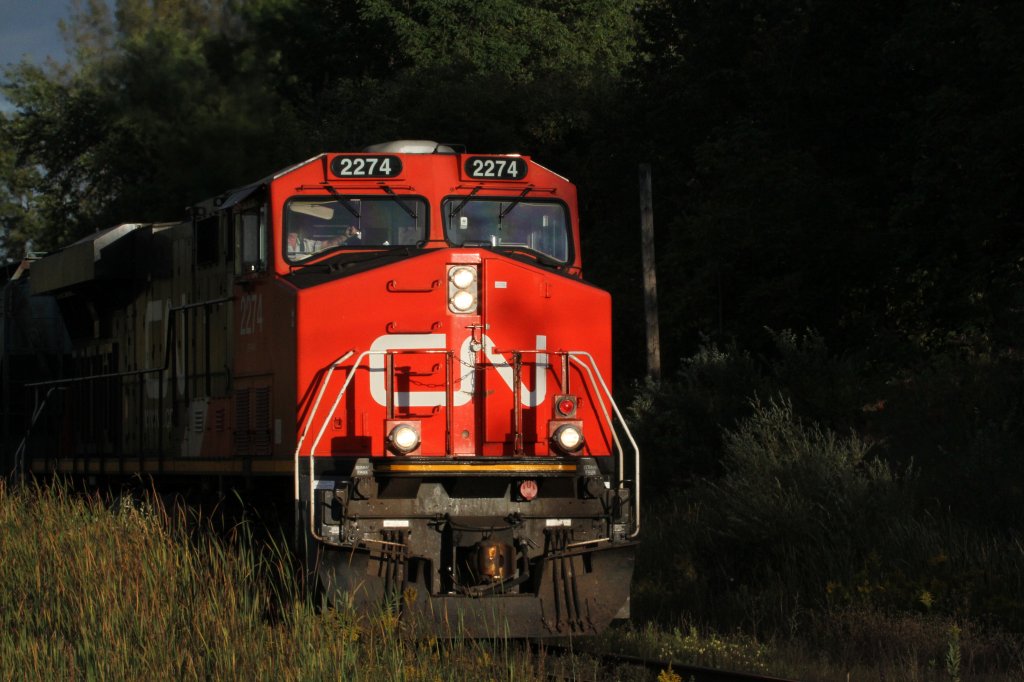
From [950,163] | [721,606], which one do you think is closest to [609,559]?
[721,606]

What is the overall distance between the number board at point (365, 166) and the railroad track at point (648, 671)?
145 inches

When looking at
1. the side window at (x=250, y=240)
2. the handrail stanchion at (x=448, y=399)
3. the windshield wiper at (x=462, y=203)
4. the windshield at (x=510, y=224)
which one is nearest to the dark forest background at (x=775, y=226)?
the handrail stanchion at (x=448, y=399)

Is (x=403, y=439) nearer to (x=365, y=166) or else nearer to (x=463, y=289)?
(x=463, y=289)

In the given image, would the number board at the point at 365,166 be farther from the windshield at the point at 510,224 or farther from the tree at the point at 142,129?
the tree at the point at 142,129

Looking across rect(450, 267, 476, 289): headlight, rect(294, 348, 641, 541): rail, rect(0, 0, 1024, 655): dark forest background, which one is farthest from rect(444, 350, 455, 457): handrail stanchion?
rect(0, 0, 1024, 655): dark forest background

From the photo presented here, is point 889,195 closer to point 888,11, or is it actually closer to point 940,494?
point 888,11

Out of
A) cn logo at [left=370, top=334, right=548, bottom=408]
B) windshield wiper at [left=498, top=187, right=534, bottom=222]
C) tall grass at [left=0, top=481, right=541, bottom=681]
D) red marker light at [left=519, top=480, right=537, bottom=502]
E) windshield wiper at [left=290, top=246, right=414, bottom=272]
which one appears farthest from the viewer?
windshield wiper at [left=498, top=187, right=534, bottom=222]

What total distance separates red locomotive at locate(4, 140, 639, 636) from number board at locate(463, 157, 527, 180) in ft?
0.04

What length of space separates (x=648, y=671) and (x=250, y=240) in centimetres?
443

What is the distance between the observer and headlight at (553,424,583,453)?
9.38 meters

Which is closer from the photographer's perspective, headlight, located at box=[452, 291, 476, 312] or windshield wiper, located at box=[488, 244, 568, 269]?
headlight, located at box=[452, 291, 476, 312]

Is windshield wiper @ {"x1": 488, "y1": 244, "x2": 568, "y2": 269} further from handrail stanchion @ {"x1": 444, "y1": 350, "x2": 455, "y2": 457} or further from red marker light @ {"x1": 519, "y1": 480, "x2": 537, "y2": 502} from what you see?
red marker light @ {"x1": 519, "y1": 480, "x2": 537, "y2": 502}

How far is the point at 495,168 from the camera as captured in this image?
10.5 meters

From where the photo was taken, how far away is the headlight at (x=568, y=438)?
938 cm
